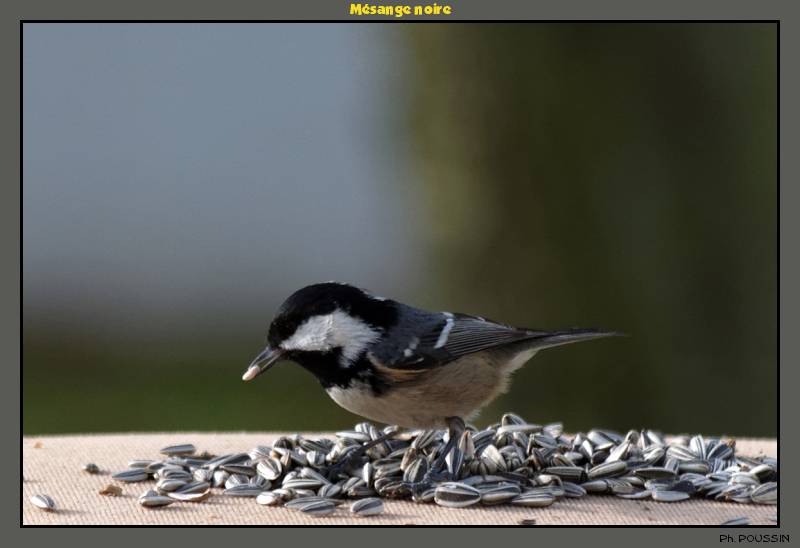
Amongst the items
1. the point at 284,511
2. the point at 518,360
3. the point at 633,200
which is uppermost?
the point at 633,200

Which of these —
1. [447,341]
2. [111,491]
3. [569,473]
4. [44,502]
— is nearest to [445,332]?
[447,341]

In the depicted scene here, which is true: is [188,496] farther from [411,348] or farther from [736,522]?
[736,522]

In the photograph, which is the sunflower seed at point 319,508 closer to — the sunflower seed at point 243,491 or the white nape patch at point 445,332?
the sunflower seed at point 243,491

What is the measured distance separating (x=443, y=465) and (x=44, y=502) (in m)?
1.03

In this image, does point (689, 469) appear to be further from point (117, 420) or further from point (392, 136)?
point (117, 420)

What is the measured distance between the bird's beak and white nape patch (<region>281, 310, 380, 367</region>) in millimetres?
31

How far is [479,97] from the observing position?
15.8 ft

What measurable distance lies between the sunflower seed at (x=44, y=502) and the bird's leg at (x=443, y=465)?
34.8 inches

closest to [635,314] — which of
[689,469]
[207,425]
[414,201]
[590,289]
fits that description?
[590,289]

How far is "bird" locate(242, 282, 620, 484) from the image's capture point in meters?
2.64

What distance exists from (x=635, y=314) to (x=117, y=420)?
3.01m

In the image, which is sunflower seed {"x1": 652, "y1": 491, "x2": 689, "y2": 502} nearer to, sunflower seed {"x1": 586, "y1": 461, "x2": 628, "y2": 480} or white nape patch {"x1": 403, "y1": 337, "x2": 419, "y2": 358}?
sunflower seed {"x1": 586, "y1": 461, "x2": 628, "y2": 480}

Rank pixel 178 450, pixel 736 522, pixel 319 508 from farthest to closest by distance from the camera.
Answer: pixel 178 450, pixel 319 508, pixel 736 522

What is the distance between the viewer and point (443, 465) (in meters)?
2.67
